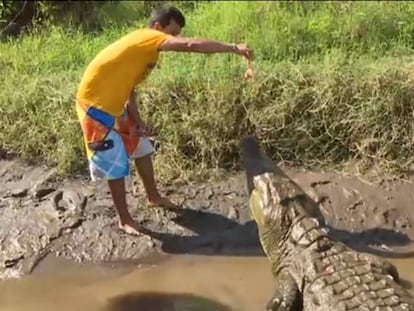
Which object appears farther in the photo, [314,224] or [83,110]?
[83,110]

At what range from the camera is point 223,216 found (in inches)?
266

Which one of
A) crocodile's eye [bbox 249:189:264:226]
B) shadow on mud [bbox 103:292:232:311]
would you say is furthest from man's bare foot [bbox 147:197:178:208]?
crocodile's eye [bbox 249:189:264:226]

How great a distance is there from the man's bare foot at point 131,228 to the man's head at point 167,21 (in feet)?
4.47

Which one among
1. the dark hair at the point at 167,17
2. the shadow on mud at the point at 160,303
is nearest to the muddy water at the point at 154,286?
the shadow on mud at the point at 160,303

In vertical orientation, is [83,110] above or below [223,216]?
above

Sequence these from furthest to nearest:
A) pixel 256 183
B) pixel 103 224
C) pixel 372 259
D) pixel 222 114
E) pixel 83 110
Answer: pixel 222 114
pixel 103 224
pixel 83 110
pixel 256 183
pixel 372 259

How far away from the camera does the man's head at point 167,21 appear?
237 inches

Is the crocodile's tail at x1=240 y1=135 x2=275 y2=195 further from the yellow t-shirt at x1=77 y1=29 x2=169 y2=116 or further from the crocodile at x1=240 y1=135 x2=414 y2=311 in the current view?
the yellow t-shirt at x1=77 y1=29 x2=169 y2=116

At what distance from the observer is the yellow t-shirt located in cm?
603

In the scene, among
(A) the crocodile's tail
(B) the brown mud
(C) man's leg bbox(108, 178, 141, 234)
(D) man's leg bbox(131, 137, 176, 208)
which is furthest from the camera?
(D) man's leg bbox(131, 137, 176, 208)

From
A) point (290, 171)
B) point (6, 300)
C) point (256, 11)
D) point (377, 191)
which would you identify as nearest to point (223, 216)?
point (290, 171)

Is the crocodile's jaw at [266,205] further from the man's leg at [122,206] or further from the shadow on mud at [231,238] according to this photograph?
the man's leg at [122,206]

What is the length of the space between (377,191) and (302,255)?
1.71 metres

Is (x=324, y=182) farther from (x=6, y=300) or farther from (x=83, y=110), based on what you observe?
(x=6, y=300)
